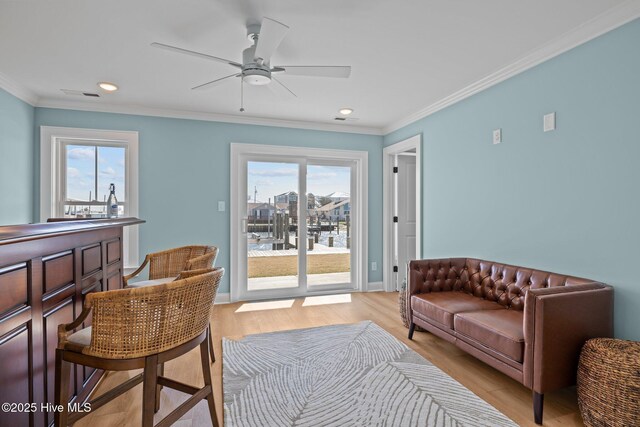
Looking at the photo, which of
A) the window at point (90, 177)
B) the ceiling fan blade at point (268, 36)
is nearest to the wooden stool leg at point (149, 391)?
the ceiling fan blade at point (268, 36)

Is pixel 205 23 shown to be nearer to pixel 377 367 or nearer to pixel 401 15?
pixel 401 15

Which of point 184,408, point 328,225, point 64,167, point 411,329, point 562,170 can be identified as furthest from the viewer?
point 328,225

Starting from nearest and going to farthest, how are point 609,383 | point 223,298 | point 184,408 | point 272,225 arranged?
1. point 184,408
2. point 609,383
3. point 223,298
4. point 272,225

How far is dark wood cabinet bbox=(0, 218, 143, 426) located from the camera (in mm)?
1248

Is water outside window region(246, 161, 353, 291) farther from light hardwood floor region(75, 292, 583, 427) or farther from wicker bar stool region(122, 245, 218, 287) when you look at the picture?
wicker bar stool region(122, 245, 218, 287)

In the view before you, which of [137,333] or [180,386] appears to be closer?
[137,333]

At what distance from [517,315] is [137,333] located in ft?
A: 8.24

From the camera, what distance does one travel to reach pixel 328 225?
491cm

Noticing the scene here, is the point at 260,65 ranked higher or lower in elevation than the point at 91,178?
higher

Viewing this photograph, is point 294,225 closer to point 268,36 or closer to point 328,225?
point 328,225

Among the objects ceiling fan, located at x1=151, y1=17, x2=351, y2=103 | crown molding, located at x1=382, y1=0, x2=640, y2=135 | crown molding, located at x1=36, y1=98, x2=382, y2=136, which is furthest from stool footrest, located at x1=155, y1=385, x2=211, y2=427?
crown molding, located at x1=36, y1=98, x2=382, y2=136

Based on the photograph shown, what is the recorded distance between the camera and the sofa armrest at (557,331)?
75.9 inches

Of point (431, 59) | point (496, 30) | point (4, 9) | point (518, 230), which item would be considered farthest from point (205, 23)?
point (518, 230)

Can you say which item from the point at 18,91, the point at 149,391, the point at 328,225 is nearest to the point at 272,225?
the point at 328,225
